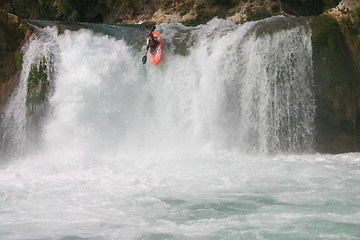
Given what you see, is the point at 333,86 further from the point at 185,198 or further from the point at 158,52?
the point at 185,198

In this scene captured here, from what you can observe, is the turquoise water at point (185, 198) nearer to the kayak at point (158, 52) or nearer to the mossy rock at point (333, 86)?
the mossy rock at point (333, 86)

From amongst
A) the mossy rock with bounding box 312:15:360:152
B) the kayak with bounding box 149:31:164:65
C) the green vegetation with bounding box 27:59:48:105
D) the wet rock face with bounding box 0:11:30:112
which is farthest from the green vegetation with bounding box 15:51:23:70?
the mossy rock with bounding box 312:15:360:152

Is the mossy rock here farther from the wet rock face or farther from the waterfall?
the wet rock face

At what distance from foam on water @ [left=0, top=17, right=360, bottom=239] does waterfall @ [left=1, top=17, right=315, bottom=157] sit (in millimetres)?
21

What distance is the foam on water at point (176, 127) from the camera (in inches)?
285

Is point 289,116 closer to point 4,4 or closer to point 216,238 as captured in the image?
point 216,238

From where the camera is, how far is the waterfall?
1013cm

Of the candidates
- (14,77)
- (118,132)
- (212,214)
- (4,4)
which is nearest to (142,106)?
(118,132)

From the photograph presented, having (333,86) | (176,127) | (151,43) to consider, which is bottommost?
(176,127)

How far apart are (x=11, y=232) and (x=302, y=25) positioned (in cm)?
684

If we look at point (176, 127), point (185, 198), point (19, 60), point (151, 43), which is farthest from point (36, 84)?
point (185, 198)

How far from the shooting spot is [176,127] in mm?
10898

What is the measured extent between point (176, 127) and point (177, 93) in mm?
717

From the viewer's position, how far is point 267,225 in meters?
5.79
